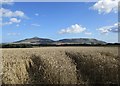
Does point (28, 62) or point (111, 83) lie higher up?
point (28, 62)

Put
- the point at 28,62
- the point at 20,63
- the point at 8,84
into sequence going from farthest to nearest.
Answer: the point at 28,62
the point at 20,63
the point at 8,84

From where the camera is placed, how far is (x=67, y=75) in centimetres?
1263

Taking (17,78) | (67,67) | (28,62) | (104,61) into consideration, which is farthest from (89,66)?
(17,78)


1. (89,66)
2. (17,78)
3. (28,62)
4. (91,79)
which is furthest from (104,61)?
(17,78)

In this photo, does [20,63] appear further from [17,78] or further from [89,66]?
[89,66]

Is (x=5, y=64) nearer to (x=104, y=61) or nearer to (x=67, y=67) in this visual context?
(x=67, y=67)

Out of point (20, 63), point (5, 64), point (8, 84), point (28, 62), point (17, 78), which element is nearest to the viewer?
point (8, 84)

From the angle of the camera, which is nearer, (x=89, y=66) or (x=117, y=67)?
(x=117, y=67)

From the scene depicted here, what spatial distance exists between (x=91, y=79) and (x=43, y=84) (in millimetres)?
2586

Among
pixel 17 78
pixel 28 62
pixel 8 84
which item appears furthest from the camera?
pixel 28 62

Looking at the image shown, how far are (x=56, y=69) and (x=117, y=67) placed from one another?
3.21 meters

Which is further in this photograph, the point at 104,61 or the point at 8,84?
the point at 104,61

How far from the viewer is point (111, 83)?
1330cm

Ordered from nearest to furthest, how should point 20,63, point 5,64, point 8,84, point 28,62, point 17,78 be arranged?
point 8,84 → point 17,78 → point 5,64 → point 20,63 → point 28,62
